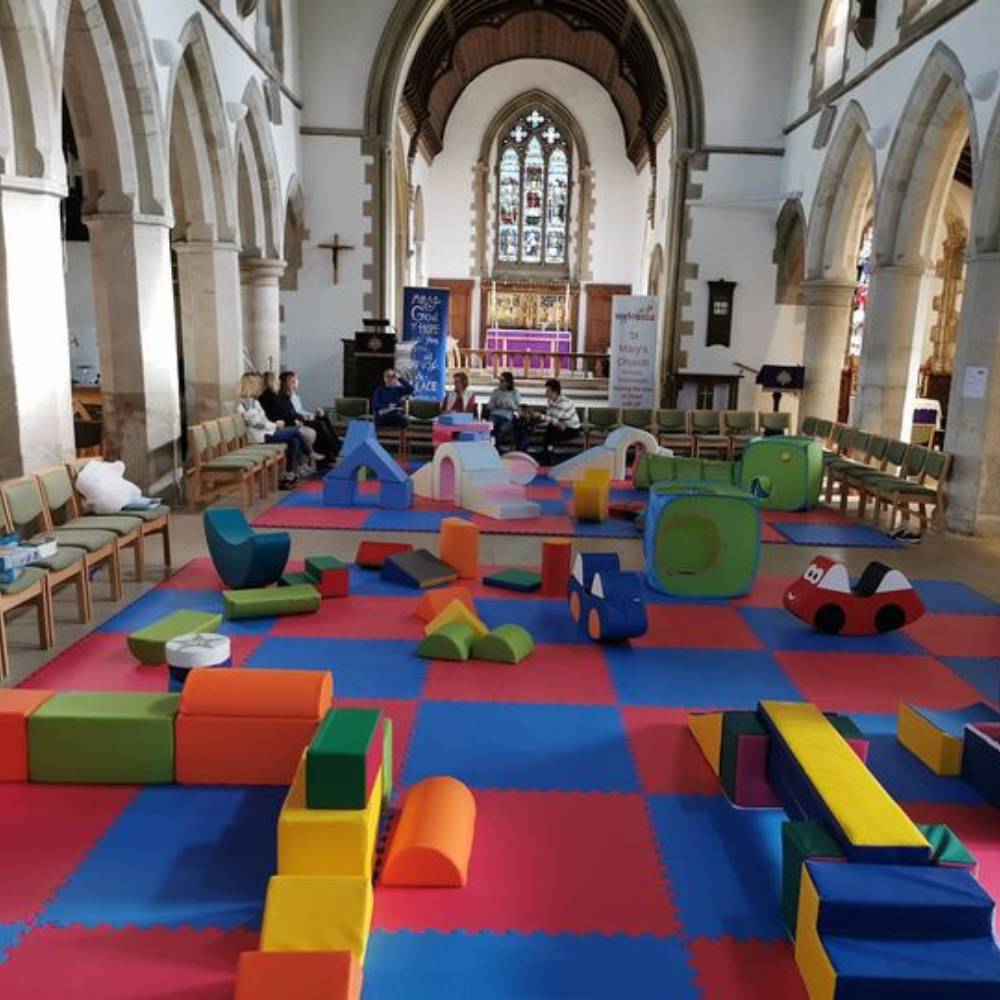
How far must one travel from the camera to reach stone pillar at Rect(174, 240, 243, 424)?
9688 millimetres

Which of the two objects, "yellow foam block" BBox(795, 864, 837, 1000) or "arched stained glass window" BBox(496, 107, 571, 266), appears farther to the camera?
"arched stained glass window" BBox(496, 107, 571, 266)

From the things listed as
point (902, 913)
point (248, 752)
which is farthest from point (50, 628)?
point (902, 913)

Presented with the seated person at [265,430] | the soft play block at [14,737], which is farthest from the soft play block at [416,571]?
the seated person at [265,430]

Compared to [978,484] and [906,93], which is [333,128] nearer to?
[906,93]

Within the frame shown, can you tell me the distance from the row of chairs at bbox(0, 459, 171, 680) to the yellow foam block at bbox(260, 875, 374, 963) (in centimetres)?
254

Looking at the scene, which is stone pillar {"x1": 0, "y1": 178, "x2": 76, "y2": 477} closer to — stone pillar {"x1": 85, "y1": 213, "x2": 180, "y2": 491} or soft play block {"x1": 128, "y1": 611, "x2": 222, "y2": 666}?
stone pillar {"x1": 85, "y1": 213, "x2": 180, "y2": 491}

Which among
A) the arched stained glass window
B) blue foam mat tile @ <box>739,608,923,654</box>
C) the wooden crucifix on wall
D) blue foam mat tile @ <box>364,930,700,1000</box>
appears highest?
the arched stained glass window

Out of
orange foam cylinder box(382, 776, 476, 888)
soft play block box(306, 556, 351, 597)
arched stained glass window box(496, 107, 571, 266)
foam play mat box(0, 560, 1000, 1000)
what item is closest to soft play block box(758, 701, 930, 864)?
foam play mat box(0, 560, 1000, 1000)

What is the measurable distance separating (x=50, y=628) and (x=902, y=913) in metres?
4.11

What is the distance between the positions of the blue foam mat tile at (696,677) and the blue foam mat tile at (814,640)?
0.29 metres

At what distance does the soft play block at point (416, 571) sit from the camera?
19.2 ft

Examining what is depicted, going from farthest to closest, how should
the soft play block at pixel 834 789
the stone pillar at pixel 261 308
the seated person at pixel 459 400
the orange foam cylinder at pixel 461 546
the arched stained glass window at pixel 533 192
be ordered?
the arched stained glass window at pixel 533 192
the stone pillar at pixel 261 308
the seated person at pixel 459 400
the orange foam cylinder at pixel 461 546
the soft play block at pixel 834 789

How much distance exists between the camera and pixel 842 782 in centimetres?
282

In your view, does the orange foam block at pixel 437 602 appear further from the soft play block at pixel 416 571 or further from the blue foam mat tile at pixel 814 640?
the blue foam mat tile at pixel 814 640
